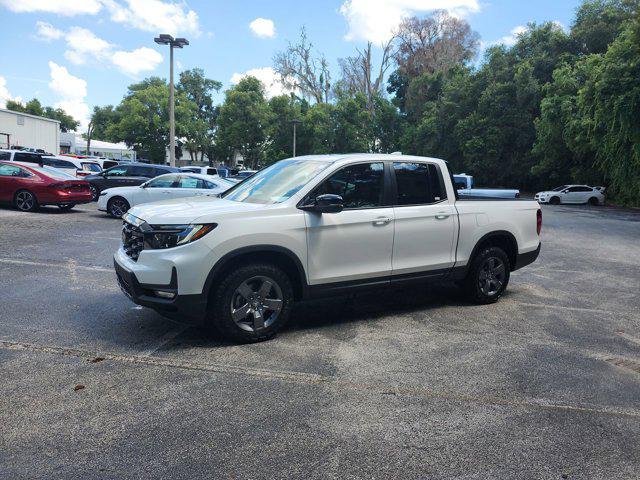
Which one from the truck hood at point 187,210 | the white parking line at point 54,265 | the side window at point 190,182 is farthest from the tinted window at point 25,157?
the truck hood at point 187,210

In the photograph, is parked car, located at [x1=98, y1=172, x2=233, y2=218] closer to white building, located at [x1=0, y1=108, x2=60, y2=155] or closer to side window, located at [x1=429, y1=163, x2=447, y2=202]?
side window, located at [x1=429, y1=163, x2=447, y2=202]

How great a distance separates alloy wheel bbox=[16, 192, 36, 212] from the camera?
1498 centimetres

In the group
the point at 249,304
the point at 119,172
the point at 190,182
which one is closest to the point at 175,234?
the point at 249,304

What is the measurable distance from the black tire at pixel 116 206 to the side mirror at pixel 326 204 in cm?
1117

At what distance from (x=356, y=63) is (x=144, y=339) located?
199 feet

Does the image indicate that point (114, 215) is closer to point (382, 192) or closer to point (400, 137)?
point (382, 192)

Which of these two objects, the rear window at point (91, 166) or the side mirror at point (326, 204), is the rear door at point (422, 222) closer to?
the side mirror at point (326, 204)

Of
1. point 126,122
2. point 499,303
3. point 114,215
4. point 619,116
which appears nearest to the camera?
point 499,303

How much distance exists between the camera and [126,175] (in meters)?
18.5

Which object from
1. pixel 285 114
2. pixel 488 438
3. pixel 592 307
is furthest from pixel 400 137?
pixel 488 438

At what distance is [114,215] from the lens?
15023mm

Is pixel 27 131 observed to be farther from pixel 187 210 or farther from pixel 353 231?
pixel 353 231

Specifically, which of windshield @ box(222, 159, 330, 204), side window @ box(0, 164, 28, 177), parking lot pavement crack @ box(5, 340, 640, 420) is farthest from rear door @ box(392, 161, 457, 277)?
side window @ box(0, 164, 28, 177)

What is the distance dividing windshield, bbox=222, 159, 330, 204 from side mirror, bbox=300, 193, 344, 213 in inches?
10.8
